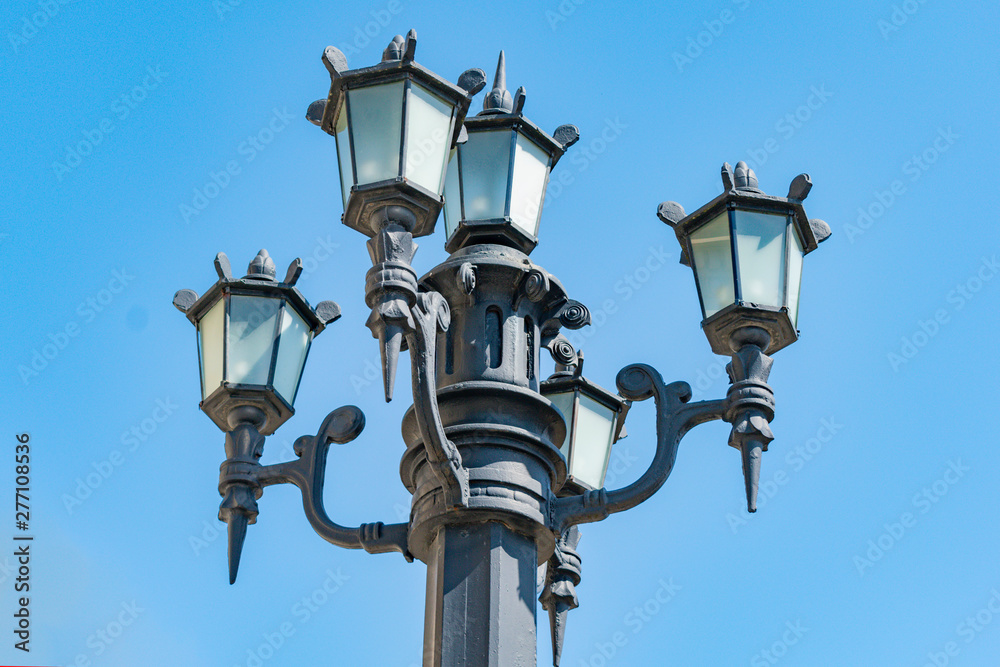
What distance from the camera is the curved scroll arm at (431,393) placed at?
432 cm

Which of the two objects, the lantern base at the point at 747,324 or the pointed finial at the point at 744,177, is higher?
the pointed finial at the point at 744,177

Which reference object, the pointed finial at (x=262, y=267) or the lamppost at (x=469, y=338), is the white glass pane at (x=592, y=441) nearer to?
the lamppost at (x=469, y=338)

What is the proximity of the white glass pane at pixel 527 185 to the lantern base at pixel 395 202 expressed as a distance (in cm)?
88

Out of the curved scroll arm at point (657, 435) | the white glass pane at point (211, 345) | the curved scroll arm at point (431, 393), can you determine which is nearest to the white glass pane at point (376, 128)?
the curved scroll arm at point (431, 393)

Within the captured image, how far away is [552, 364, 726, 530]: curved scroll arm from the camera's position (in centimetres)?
484

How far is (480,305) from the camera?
5.05m

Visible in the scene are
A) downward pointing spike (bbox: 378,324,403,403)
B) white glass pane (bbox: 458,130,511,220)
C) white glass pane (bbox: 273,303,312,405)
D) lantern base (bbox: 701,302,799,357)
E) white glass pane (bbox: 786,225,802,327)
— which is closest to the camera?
downward pointing spike (bbox: 378,324,403,403)

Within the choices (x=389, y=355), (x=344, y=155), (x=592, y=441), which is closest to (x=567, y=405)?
(x=592, y=441)

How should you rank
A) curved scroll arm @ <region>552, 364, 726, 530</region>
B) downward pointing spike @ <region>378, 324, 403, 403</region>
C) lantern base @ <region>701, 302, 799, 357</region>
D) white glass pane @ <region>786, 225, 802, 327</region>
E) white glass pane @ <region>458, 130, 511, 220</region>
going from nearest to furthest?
1. downward pointing spike @ <region>378, 324, 403, 403</region>
2. curved scroll arm @ <region>552, 364, 726, 530</region>
3. lantern base @ <region>701, 302, 799, 357</region>
4. white glass pane @ <region>786, 225, 802, 327</region>
5. white glass pane @ <region>458, 130, 511, 220</region>

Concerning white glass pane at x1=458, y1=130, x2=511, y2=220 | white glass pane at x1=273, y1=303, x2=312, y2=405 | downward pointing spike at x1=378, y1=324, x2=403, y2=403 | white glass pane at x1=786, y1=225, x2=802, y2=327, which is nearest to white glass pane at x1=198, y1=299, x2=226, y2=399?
white glass pane at x1=273, y1=303, x2=312, y2=405

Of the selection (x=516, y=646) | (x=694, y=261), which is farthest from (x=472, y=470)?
(x=694, y=261)

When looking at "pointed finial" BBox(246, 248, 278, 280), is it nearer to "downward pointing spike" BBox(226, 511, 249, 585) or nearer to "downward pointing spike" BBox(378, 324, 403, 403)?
"downward pointing spike" BBox(226, 511, 249, 585)

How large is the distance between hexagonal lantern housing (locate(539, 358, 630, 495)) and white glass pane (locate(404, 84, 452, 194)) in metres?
2.08

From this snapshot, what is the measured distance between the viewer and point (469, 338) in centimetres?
498
